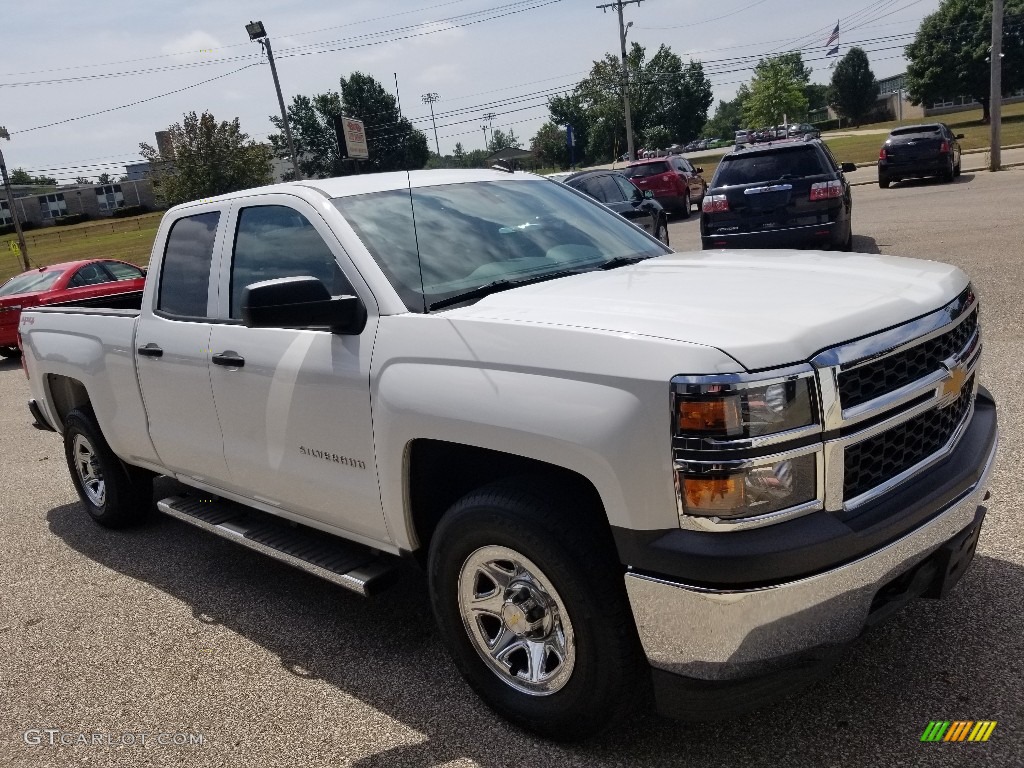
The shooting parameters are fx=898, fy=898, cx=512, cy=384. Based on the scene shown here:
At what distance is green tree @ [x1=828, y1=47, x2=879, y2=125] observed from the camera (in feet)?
349

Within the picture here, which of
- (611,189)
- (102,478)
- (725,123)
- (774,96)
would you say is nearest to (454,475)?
(102,478)

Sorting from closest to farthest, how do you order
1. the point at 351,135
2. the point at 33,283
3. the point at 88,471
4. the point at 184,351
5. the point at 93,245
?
the point at 184,351
the point at 88,471
the point at 33,283
the point at 351,135
the point at 93,245

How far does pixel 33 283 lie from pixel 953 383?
15073 mm

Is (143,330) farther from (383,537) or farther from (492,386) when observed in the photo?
(492,386)

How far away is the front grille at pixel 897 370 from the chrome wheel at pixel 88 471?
473 cm

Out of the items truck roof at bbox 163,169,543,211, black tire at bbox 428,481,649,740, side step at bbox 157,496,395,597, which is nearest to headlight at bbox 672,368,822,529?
black tire at bbox 428,481,649,740

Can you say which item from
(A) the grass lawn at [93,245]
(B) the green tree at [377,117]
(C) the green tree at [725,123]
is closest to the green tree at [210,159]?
(A) the grass lawn at [93,245]

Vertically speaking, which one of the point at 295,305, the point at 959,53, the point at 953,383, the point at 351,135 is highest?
the point at 959,53

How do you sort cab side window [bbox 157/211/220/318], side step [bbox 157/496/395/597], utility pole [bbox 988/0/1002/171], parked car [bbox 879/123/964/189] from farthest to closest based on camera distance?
utility pole [bbox 988/0/1002/171], parked car [bbox 879/123/964/189], cab side window [bbox 157/211/220/318], side step [bbox 157/496/395/597]

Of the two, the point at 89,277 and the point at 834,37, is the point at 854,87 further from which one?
the point at 89,277

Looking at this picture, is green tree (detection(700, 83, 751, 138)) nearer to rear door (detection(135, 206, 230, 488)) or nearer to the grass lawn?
the grass lawn

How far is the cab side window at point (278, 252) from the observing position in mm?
3654

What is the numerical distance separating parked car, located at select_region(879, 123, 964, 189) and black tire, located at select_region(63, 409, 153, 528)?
77.1ft

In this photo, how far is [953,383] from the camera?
287 centimetres
